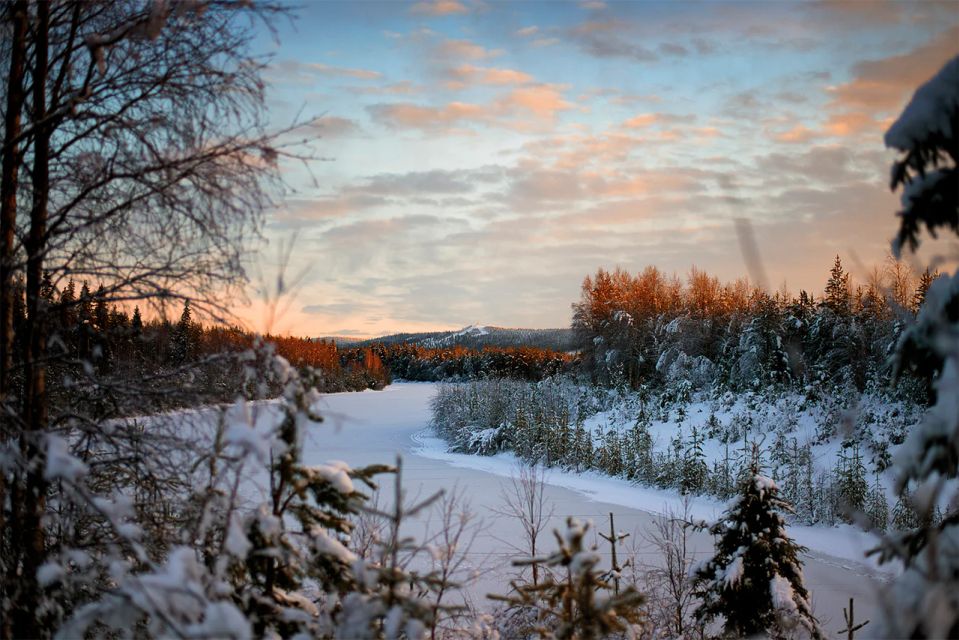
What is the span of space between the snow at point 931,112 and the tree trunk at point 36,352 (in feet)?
13.4

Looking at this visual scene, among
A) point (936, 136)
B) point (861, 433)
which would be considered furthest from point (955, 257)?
point (861, 433)

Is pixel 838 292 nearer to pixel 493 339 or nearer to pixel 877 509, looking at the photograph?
pixel 877 509

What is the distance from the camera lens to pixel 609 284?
120ft

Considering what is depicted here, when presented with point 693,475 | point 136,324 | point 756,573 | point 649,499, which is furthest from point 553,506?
point 136,324

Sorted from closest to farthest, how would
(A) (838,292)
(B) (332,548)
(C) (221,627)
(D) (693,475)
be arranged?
(C) (221,627) < (B) (332,548) < (D) (693,475) < (A) (838,292)

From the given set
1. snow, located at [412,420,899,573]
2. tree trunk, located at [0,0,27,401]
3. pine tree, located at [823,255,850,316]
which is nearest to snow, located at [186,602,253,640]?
tree trunk, located at [0,0,27,401]

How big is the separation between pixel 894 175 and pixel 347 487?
256cm

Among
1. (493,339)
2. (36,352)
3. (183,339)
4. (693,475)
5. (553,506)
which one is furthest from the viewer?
(493,339)

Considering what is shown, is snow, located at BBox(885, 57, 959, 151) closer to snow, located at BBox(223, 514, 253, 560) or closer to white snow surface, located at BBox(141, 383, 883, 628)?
white snow surface, located at BBox(141, 383, 883, 628)

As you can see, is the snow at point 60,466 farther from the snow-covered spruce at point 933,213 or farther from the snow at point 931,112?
the snow at point 931,112

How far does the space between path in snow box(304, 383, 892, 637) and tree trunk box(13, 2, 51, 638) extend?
5.21 ft

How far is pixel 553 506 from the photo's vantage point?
54.2 feet

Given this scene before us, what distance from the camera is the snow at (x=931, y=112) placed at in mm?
2215

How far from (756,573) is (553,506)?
1080 centimetres
